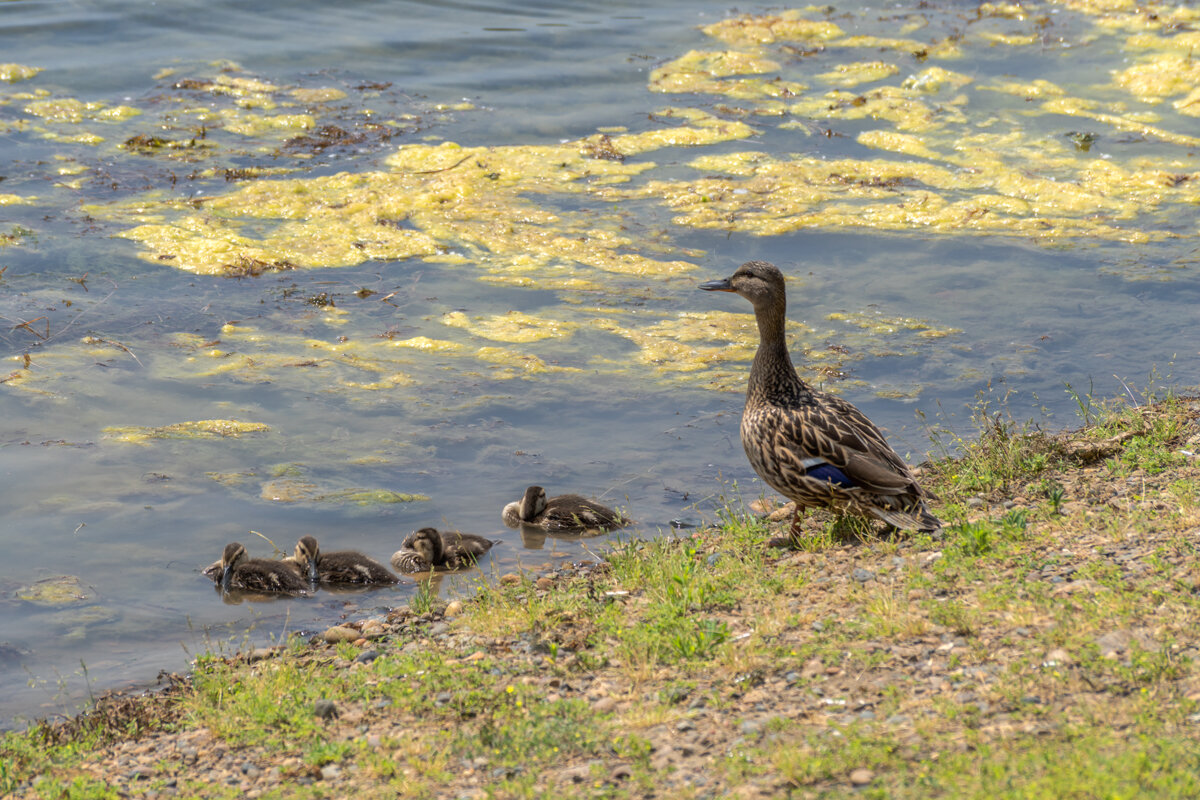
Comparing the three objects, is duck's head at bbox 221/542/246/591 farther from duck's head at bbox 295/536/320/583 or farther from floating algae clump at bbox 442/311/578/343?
floating algae clump at bbox 442/311/578/343

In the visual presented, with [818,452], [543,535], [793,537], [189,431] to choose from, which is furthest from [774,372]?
[189,431]

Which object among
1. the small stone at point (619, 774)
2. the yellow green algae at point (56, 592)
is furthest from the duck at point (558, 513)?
the small stone at point (619, 774)

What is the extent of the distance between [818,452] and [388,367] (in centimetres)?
461

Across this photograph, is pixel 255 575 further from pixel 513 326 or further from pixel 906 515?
pixel 513 326

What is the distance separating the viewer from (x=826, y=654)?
4.60 m

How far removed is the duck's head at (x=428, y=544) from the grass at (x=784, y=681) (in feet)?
2.59

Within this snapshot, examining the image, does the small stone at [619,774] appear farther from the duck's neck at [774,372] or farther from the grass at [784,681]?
the duck's neck at [774,372]

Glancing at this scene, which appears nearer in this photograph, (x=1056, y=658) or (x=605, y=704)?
(x=1056, y=658)

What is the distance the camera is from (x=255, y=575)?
6676 millimetres

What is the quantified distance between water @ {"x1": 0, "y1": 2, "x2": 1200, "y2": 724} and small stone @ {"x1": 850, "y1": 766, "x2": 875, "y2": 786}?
2704mm

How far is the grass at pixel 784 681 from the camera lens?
12.3 ft

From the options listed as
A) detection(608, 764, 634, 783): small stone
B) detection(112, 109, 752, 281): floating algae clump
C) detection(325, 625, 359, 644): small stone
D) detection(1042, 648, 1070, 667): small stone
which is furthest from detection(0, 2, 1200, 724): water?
detection(1042, 648, 1070, 667): small stone

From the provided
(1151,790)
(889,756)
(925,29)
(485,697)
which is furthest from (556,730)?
(925,29)

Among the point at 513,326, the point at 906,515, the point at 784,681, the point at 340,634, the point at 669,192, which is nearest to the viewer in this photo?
the point at 784,681
